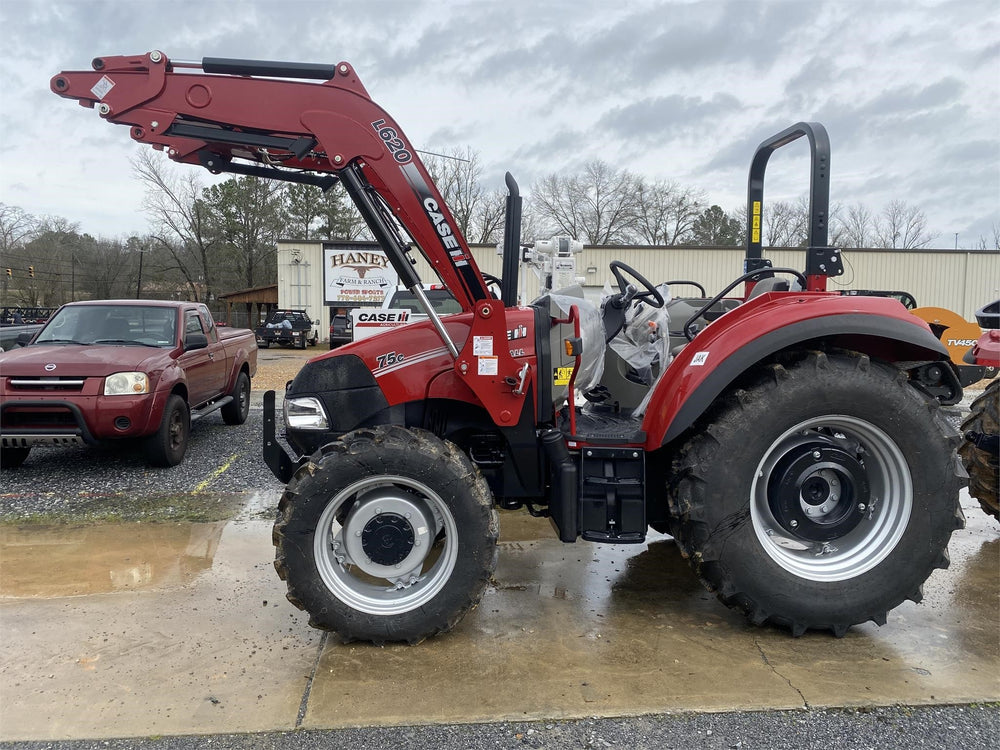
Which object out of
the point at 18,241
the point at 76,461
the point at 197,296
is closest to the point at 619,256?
the point at 76,461

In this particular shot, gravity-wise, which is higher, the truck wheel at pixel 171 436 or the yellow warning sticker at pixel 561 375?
the yellow warning sticker at pixel 561 375

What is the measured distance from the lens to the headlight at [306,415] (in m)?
Result: 3.46

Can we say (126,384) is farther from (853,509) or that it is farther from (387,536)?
(853,509)

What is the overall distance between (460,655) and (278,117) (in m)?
2.63

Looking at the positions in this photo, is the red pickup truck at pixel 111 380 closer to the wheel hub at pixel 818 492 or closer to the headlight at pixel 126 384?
the headlight at pixel 126 384

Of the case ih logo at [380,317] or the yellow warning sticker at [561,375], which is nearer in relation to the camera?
the yellow warning sticker at [561,375]

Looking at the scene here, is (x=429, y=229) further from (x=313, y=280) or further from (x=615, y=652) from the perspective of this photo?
(x=313, y=280)

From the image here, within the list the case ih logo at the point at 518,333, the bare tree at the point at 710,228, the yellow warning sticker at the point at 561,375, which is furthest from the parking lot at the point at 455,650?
the bare tree at the point at 710,228

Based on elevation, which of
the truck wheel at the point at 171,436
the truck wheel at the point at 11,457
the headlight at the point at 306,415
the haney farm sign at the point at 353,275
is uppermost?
the haney farm sign at the point at 353,275

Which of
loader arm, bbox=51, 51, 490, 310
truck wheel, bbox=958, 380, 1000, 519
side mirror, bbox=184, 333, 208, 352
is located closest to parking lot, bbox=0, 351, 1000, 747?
truck wheel, bbox=958, 380, 1000, 519

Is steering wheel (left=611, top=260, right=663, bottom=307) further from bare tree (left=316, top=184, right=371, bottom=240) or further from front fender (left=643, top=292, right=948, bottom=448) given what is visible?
bare tree (left=316, top=184, right=371, bottom=240)

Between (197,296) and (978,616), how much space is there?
169ft

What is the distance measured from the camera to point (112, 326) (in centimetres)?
722

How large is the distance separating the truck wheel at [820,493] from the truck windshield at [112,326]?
20.5 ft
